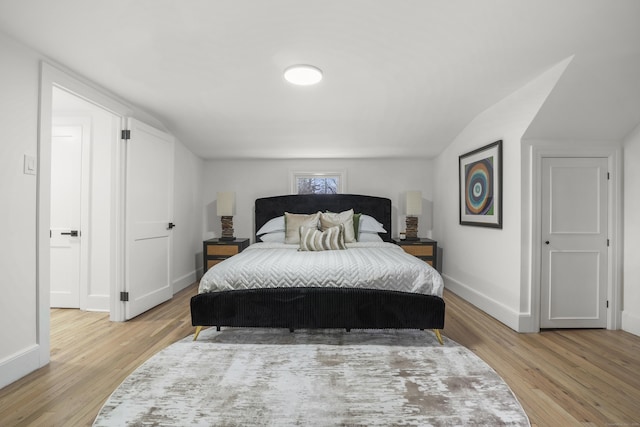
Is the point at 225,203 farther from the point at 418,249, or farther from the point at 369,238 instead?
the point at 418,249

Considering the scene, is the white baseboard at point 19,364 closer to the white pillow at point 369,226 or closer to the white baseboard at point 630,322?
the white pillow at point 369,226

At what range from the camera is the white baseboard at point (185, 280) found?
13.7 ft

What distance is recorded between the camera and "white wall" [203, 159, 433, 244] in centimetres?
499

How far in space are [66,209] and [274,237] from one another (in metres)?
2.30

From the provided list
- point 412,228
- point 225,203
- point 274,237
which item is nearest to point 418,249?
point 412,228

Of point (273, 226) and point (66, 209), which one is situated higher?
point (66, 209)

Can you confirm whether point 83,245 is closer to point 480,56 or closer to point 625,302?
point 480,56

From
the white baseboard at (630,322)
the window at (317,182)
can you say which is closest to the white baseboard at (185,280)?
the window at (317,182)

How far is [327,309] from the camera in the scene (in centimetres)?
250

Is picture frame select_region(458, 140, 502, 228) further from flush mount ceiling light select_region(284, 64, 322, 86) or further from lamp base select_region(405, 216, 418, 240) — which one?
flush mount ceiling light select_region(284, 64, 322, 86)

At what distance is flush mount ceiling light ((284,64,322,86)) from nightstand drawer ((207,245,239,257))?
2.37 metres

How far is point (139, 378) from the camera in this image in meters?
2.02

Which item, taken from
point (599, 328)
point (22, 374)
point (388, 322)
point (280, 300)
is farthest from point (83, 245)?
point (599, 328)

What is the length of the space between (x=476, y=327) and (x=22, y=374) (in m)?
3.40
